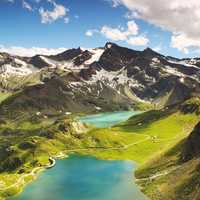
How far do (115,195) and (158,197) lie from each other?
73.3 ft

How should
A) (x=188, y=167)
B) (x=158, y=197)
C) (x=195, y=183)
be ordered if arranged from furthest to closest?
(x=188, y=167) < (x=158, y=197) < (x=195, y=183)

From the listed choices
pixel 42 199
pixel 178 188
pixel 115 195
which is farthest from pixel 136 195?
pixel 42 199

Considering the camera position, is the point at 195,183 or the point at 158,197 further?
the point at 158,197

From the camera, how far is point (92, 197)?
651 feet

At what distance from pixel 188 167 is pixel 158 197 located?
22404 mm

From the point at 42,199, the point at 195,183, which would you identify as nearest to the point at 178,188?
the point at 195,183

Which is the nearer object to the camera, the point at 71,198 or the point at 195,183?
the point at 195,183

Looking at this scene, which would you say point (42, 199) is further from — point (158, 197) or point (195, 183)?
point (195, 183)

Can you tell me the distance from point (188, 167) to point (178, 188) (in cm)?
2139

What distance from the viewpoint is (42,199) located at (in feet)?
652

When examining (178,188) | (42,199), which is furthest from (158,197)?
(42,199)

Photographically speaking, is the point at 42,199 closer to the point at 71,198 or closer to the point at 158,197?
the point at 71,198

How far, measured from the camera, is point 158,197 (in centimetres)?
18412

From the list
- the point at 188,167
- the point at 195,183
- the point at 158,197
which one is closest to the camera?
the point at 195,183
